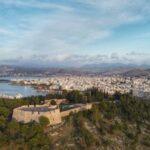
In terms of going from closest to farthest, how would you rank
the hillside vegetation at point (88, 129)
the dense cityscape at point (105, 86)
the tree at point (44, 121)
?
the hillside vegetation at point (88, 129) → the tree at point (44, 121) → the dense cityscape at point (105, 86)

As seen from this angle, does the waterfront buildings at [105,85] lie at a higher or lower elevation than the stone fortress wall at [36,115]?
lower

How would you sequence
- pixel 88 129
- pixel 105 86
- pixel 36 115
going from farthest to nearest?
1. pixel 105 86
2. pixel 88 129
3. pixel 36 115

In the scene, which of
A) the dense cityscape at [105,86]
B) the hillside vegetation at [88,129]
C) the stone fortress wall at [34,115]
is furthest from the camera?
the dense cityscape at [105,86]

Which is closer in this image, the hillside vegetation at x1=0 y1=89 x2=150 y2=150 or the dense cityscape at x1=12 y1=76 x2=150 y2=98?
the hillside vegetation at x1=0 y1=89 x2=150 y2=150

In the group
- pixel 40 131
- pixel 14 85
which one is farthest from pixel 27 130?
pixel 14 85

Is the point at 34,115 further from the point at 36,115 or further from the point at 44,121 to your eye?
the point at 44,121

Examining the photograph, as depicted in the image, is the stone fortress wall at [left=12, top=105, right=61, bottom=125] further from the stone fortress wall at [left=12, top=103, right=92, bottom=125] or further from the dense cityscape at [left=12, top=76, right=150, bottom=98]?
the dense cityscape at [left=12, top=76, right=150, bottom=98]

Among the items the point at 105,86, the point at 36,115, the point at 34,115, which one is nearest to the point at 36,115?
the point at 36,115

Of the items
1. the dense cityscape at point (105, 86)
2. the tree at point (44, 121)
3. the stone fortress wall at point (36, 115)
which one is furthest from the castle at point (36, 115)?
the dense cityscape at point (105, 86)

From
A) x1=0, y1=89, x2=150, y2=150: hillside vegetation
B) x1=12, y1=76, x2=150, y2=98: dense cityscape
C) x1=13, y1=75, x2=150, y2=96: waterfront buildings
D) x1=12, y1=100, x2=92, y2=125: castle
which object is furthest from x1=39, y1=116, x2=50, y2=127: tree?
x1=13, y1=75, x2=150, y2=96: waterfront buildings

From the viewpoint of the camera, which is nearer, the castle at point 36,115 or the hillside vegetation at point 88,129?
the hillside vegetation at point 88,129

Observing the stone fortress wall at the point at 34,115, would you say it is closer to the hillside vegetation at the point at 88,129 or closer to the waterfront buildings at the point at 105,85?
the hillside vegetation at the point at 88,129

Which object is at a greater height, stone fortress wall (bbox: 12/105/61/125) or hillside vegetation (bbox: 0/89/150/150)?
stone fortress wall (bbox: 12/105/61/125)
